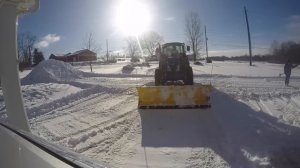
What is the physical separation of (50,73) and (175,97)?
50.3ft

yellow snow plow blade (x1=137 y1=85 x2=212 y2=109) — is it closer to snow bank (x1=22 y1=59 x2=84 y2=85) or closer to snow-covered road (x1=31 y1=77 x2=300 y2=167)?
snow-covered road (x1=31 y1=77 x2=300 y2=167)

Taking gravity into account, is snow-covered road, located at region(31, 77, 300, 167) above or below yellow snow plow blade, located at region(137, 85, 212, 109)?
below

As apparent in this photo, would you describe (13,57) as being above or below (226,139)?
above

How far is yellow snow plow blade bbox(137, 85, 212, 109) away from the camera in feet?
34.7

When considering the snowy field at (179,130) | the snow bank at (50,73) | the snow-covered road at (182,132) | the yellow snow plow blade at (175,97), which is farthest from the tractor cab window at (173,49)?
the snow bank at (50,73)

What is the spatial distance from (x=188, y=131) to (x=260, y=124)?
6.77 feet

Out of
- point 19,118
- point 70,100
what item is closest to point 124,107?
point 70,100

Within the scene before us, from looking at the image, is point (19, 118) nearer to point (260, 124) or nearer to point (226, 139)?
point (226, 139)

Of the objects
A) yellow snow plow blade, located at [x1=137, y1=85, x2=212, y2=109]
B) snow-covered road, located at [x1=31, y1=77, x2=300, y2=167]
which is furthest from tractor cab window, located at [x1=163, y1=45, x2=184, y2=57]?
yellow snow plow blade, located at [x1=137, y1=85, x2=212, y2=109]

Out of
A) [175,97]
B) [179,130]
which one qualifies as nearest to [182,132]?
[179,130]

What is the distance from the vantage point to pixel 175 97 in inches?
425

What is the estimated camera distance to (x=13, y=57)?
5555 millimetres

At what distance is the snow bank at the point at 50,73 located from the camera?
21953mm

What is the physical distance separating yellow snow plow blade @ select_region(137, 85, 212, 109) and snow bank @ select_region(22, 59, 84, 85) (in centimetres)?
1173
